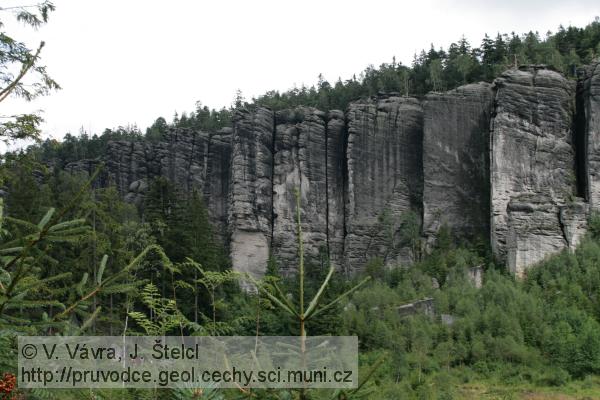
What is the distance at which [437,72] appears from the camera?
66312mm

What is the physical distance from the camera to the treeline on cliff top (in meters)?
63.0

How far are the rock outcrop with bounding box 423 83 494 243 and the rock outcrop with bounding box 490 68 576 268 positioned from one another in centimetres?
381

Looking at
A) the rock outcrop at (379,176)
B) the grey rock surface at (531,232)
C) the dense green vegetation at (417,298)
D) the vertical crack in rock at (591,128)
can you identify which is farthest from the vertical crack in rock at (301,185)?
the vertical crack in rock at (591,128)

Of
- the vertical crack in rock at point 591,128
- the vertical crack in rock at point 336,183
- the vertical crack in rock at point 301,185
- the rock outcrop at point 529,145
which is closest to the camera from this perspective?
the vertical crack in rock at point 591,128

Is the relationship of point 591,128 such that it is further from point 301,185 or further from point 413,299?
point 301,185

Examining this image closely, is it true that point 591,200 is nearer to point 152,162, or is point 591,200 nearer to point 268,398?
point 152,162

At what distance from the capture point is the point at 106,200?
90.8ft

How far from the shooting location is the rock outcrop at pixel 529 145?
157 feet

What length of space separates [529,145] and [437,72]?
66.1 feet

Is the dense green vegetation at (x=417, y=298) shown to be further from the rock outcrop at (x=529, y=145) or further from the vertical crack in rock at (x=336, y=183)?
the vertical crack in rock at (x=336, y=183)

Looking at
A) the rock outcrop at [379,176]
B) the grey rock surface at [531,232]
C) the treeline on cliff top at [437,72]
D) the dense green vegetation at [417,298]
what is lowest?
the dense green vegetation at [417,298]

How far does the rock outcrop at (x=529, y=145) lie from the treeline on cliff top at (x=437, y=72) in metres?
8.38

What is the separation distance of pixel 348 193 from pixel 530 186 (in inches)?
579

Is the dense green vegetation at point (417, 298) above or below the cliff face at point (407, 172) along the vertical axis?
below
